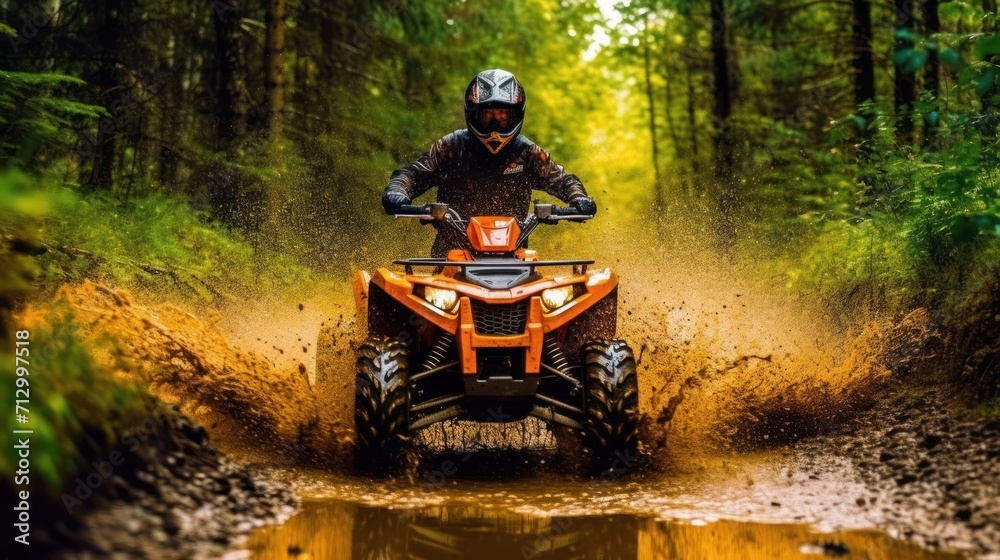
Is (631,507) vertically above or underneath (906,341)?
underneath

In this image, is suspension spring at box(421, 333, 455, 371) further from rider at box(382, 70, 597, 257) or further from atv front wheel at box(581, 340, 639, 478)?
rider at box(382, 70, 597, 257)

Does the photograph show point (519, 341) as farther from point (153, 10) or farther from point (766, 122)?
point (766, 122)

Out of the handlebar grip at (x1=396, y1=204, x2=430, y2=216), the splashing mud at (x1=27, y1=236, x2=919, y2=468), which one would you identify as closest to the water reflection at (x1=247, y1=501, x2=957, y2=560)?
the splashing mud at (x1=27, y1=236, x2=919, y2=468)

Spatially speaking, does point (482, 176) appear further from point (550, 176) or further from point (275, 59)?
point (275, 59)

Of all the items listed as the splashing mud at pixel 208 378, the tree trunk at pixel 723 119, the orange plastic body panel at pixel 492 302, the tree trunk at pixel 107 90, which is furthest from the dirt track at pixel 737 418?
the tree trunk at pixel 723 119

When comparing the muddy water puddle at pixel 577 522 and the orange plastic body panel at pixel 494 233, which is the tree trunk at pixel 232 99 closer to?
the orange plastic body panel at pixel 494 233

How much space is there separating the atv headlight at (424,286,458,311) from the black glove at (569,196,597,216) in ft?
5.32

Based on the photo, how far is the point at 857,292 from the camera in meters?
11.6

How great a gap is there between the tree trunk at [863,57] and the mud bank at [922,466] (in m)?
8.95

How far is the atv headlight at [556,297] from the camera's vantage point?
7879mm

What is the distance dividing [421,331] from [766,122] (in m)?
12.5

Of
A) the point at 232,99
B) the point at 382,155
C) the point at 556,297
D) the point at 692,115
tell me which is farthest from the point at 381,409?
the point at 692,115

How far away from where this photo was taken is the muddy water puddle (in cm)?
541

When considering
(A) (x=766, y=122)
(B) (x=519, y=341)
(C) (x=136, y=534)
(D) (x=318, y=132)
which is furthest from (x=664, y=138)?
(C) (x=136, y=534)
